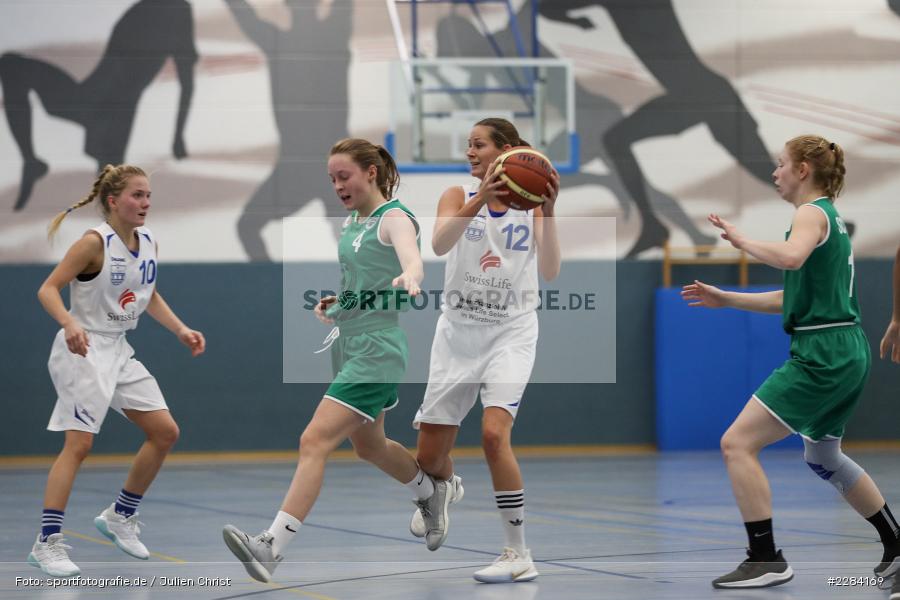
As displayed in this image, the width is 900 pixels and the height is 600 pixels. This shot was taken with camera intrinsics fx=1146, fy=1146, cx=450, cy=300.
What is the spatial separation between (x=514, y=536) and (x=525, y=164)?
1.41m

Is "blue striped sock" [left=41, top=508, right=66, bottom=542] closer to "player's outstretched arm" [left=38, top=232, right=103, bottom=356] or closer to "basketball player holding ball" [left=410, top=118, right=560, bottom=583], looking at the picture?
"player's outstretched arm" [left=38, top=232, right=103, bottom=356]

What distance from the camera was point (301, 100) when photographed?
10.9 meters

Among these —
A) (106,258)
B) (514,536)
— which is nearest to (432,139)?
(106,258)

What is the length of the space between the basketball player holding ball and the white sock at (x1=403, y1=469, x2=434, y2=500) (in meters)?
0.14

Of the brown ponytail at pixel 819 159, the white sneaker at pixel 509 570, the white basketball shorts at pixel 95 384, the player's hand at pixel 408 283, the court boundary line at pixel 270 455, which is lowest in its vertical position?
the court boundary line at pixel 270 455

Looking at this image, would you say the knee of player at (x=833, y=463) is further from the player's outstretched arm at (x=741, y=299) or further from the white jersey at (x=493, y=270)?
the white jersey at (x=493, y=270)

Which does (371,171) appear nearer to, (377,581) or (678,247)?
(377,581)

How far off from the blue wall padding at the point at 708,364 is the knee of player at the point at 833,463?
658 cm

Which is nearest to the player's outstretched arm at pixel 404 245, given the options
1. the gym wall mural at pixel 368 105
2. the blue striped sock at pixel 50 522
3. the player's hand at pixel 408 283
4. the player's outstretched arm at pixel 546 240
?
the player's hand at pixel 408 283

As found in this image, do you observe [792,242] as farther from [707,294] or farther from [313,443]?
[313,443]

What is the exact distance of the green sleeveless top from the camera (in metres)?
4.40

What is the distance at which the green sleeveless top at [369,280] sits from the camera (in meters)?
4.40

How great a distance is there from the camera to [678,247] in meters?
11.2

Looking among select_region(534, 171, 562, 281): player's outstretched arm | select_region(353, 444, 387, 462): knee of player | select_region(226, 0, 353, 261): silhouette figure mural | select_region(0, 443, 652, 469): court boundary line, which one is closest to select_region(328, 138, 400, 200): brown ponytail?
select_region(534, 171, 562, 281): player's outstretched arm
